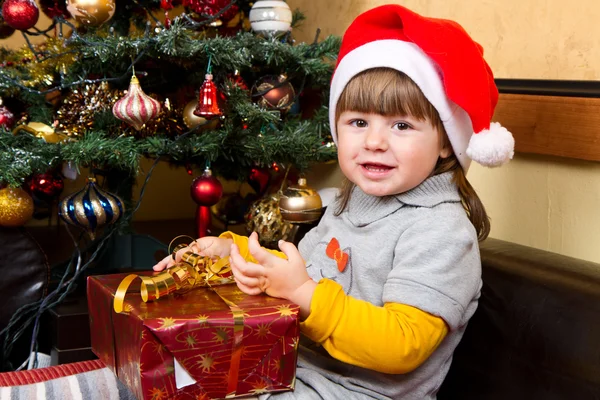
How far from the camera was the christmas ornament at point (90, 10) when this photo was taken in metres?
1.60

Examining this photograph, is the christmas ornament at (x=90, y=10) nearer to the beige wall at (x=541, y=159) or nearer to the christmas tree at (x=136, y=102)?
the christmas tree at (x=136, y=102)

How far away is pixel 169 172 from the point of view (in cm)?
284

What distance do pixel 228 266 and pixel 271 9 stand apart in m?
0.90

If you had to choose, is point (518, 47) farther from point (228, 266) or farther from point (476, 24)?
point (228, 266)

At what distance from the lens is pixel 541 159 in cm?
135

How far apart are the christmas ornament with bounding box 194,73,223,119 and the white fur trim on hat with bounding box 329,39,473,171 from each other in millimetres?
494

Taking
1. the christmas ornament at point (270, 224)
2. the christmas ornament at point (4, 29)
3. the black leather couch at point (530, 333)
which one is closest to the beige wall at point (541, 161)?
the black leather couch at point (530, 333)

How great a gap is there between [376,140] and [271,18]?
2.73 feet

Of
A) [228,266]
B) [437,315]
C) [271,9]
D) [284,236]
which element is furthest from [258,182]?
[437,315]

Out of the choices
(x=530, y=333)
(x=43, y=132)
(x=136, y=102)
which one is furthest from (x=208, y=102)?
(x=530, y=333)

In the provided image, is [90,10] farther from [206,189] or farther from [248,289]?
[248,289]

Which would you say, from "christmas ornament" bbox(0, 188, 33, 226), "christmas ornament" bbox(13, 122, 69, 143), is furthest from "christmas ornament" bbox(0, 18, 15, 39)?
"christmas ornament" bbox(0, 188, 33, 226)

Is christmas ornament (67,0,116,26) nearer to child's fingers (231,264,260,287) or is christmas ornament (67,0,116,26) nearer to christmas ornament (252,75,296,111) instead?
christmas ornament (252,75,296,111)

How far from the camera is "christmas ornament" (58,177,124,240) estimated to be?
1609 millimetres
